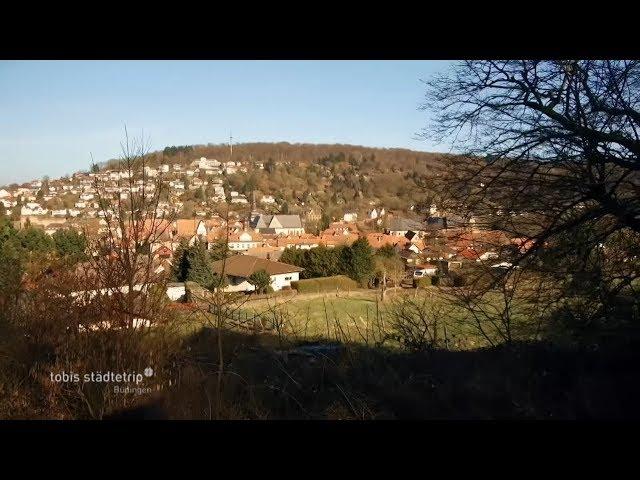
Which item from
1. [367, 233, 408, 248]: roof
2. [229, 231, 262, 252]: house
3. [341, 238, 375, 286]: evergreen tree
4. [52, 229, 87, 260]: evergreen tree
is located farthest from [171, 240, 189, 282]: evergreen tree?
[367, 233, 408, 248]: roof

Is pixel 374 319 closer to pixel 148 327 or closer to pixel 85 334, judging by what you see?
pixel 148 327

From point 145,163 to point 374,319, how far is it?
230cm

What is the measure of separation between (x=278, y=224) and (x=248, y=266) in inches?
17.3

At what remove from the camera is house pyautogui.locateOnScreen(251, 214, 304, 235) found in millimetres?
3633

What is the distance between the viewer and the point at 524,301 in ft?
14.8

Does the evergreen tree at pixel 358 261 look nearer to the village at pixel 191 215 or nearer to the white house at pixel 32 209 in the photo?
the village at pixel 191 215

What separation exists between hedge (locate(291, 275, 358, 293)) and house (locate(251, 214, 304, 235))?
1.30ft

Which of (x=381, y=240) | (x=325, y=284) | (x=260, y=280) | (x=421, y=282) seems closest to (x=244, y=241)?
(x=260, y=280)

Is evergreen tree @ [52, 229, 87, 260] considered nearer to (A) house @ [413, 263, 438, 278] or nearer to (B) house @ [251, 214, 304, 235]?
(B) house @ [251, 214, 304, 235]

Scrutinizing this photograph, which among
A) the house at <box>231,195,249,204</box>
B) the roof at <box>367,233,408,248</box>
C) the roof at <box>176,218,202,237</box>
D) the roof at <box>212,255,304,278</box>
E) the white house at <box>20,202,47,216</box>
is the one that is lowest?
the roof at <box>212,255,304,278</box>

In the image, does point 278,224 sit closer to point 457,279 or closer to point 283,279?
point 283,279

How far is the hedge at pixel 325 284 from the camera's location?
3.88m

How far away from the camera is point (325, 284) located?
3988 millimetres
